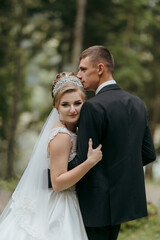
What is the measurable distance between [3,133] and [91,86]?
412 inches

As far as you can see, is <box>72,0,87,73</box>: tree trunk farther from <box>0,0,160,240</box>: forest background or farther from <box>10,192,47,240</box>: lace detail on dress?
<box>10,192,47,240</box>: lace detail on dress

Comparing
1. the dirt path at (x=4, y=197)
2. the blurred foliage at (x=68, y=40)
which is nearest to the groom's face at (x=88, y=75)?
the dirt path at (x=4, y=197)

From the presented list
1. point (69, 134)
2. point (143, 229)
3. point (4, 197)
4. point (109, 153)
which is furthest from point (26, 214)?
point (143, 229)

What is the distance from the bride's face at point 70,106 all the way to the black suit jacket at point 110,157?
7.9 inches

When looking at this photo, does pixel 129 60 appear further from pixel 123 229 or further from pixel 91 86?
pixel 91 86

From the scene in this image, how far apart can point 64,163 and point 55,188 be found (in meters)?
0.24

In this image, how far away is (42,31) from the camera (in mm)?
13070

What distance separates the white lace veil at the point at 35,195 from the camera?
2715 mm

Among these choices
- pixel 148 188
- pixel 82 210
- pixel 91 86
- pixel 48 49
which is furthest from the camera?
pixel 48 49

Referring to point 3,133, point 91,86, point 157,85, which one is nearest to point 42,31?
point 3,133

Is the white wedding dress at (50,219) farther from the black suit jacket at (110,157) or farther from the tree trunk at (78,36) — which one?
the tree trunk at (78,36)

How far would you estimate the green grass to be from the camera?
584 centimetres

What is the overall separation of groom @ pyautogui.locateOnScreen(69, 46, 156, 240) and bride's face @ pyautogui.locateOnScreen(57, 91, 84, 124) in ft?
0.63

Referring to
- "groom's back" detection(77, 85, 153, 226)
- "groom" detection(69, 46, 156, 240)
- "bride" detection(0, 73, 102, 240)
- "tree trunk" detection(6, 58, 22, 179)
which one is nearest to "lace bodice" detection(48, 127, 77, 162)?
"bride" detection(0, 73, 102, 240)
